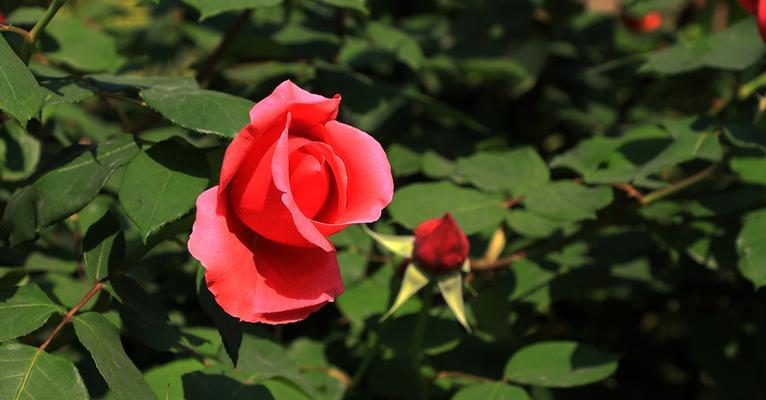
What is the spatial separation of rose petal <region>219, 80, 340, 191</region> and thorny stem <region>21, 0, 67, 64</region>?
0.83ft

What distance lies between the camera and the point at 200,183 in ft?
3.09

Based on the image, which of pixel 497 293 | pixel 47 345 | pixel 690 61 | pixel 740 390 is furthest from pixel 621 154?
pixel 47 345

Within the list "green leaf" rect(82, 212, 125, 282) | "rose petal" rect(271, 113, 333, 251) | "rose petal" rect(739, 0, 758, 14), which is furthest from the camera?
"rose petal" rect(739, 0, 758, 14)

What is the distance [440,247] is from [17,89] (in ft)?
1.77

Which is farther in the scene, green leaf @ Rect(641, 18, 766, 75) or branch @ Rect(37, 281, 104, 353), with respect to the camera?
green leaf @ Rect(641, 18, 766, 75)

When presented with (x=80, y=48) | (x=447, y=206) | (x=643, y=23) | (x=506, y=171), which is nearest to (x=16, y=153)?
(x=80, y=48)

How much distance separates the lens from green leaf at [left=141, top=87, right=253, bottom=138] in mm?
957

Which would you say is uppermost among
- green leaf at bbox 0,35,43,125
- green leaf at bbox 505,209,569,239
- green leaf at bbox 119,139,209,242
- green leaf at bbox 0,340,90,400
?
green leaf at bbox 0,35,43,125

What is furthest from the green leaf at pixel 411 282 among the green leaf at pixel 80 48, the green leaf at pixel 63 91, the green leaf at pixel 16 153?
the green leaf at pixel 80 48

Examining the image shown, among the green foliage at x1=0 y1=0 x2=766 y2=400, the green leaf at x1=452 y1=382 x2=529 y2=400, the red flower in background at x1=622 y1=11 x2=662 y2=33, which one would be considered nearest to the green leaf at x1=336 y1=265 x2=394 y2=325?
the green foliage at x1=0 y1=0 x2=766 y2=400

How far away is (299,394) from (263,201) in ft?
1.27

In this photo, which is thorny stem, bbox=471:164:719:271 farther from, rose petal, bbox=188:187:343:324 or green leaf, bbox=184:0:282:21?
rose petal, bbox=188:187:343:324

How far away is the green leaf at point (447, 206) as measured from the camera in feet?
4.72

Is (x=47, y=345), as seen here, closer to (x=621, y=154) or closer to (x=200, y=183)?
(x=200, y=183)
